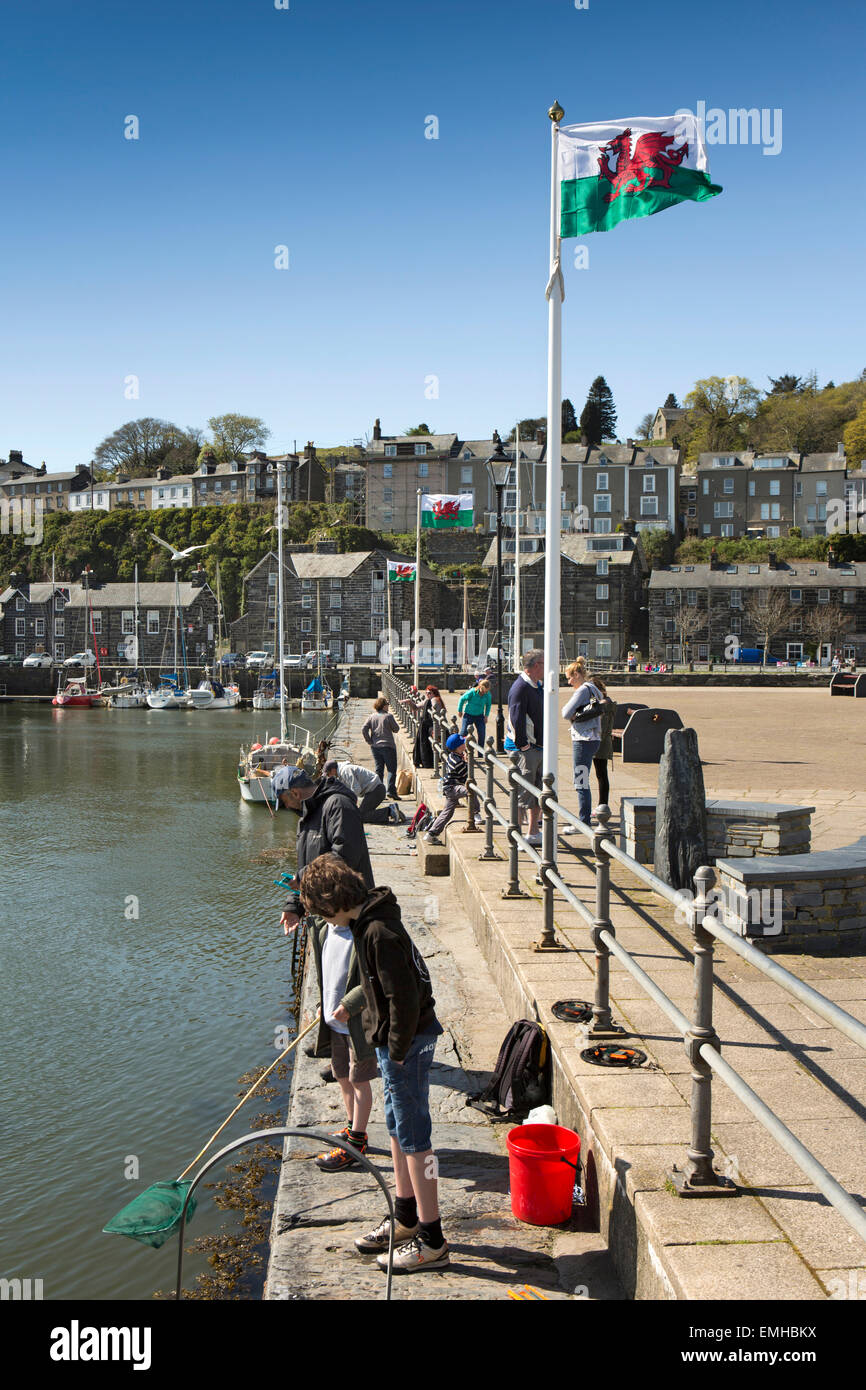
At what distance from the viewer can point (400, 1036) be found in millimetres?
4020

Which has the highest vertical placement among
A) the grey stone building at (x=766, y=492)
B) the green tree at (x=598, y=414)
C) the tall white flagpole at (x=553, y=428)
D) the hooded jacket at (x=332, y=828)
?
the green tree at (x=598, y=414)

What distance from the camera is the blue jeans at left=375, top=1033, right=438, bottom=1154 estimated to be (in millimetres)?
4180

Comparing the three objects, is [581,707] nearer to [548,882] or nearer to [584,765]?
[584,765]

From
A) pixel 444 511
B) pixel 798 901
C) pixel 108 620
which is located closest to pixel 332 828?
pixel 798 901

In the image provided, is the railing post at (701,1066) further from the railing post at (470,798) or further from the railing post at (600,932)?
the railing post at (470,798)

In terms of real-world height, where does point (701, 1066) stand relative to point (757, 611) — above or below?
below

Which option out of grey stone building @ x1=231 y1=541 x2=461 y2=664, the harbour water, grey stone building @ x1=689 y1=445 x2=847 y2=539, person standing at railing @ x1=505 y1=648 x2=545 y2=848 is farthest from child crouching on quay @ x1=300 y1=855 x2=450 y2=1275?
grey stone building @ x1=689 y1=445 x2=847 y2=539

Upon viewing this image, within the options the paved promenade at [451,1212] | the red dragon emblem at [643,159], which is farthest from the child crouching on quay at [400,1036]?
the red dragon emblem at [643,159]

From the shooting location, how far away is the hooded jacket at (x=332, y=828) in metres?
5.83

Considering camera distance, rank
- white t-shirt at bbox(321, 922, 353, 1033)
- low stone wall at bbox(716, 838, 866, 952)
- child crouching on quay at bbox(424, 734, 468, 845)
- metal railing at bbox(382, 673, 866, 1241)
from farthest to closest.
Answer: child crouching on quay at bbox(424, 734, 468, 845) → low stone wall at bbox(716, 838, 866, 952) → white t-shirt at bbox(321, 922, 353, 1033) → metal railing at bbox(382, 673, 866, 1241)

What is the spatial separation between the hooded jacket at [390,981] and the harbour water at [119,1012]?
3.22 metres

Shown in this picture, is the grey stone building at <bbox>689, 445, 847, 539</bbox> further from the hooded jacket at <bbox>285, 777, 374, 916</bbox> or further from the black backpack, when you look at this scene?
the black backpack

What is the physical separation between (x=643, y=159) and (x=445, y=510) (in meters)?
23.4

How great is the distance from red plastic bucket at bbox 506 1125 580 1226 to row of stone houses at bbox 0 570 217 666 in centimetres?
8236
